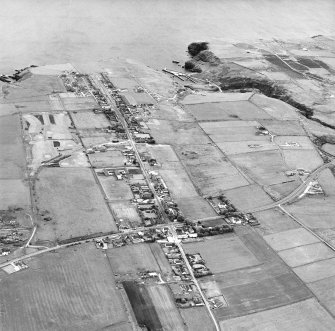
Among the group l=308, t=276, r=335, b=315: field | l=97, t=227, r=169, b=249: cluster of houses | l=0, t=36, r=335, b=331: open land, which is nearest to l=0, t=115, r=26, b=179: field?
l=0, t=36, r=335, b=331: open land

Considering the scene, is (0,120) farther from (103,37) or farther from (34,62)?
(103,37)

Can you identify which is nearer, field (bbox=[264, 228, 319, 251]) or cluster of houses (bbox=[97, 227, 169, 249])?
cluster of houses (bbox=[97, 227, 169, 249])

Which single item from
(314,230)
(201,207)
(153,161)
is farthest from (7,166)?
(314,230)

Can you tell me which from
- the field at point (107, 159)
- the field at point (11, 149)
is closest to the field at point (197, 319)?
the field at point (107, 159)

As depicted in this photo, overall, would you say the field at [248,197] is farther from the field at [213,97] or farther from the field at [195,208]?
the field at [213,97]

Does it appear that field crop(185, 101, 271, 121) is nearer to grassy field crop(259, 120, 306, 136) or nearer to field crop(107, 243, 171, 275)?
grassy field crop(259, 120, 306, 136)

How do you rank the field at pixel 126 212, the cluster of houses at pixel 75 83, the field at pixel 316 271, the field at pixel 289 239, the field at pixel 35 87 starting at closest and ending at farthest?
the field at pixel 316 271 → the field at pixel 289 239 → the field at pixel 126 212 → the field at pixel 35 87 → the cluster of houses at pixel 75 83
